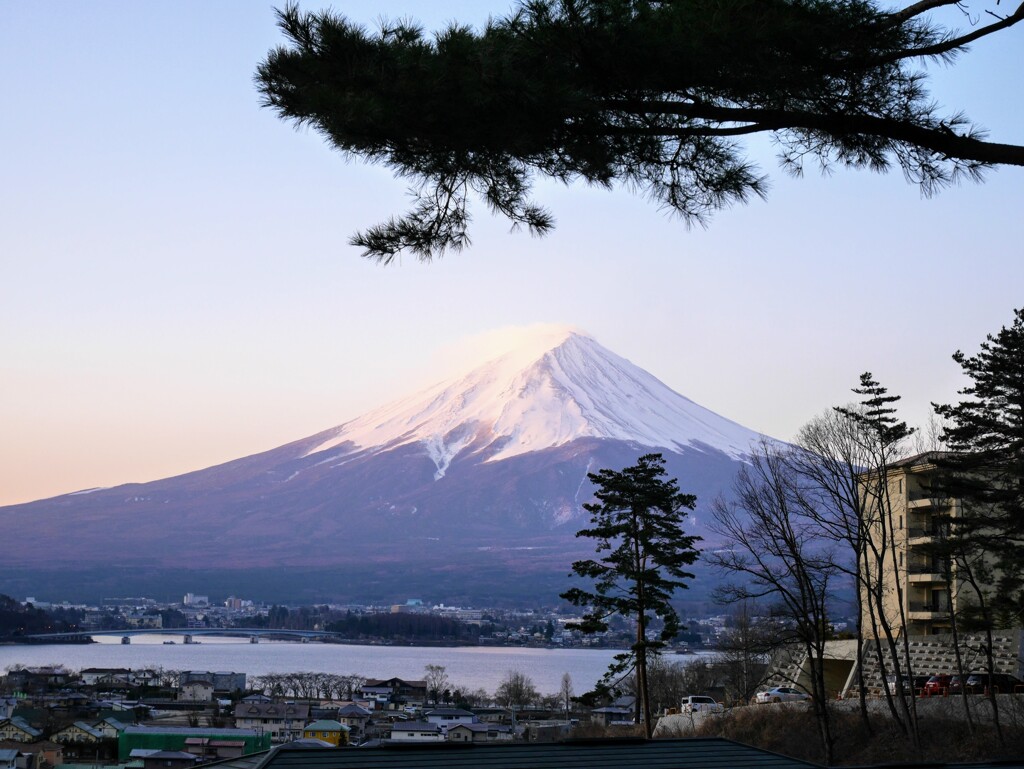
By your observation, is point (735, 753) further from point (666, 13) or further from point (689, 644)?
point (689, 644)

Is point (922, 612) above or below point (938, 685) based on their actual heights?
above

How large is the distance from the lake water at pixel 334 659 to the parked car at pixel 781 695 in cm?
5448

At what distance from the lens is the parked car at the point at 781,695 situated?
38.8 m

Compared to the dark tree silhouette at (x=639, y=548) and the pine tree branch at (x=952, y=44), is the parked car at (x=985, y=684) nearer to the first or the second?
the dark tree silhouette at (x=639, y=548)

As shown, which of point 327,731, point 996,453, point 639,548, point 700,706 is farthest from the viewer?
point 327,731

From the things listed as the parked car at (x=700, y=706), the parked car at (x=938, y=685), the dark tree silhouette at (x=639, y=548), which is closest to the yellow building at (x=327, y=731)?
the parked car at (x=700, y=706)

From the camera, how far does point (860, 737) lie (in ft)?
99.3

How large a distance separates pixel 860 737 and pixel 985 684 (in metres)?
3.42

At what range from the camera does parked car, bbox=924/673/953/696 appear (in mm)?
31370

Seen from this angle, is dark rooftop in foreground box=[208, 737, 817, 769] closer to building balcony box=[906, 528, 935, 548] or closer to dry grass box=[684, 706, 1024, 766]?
dry grass box=[684, 706, 1024, 766]

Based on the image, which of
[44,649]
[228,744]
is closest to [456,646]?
[44,649]

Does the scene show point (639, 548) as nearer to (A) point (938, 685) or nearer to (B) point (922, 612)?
(A) point (938, 685)

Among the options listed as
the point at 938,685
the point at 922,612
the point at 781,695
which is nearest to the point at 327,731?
the point at 781,695

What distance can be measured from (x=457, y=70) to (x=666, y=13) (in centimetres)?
142
